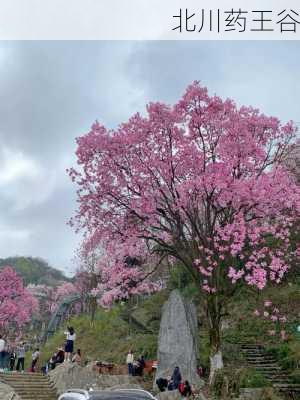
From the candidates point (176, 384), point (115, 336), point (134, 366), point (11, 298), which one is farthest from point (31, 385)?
point (11, 298)

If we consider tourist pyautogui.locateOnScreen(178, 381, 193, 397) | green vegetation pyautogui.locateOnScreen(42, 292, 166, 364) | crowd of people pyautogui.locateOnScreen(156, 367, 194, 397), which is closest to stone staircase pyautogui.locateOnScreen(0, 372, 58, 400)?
green vegetation pyautogui.locateOnScreen(42, 292, 166, 364)

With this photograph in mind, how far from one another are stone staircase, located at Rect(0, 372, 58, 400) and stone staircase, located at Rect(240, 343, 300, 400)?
25.7 ft

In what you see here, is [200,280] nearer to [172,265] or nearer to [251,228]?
[251,228]

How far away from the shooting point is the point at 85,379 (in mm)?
16422

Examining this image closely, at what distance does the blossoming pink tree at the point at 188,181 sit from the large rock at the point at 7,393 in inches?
203

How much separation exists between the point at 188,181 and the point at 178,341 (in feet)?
21.3

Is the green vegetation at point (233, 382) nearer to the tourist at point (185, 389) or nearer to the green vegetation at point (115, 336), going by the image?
the tourist at point (185, 389)

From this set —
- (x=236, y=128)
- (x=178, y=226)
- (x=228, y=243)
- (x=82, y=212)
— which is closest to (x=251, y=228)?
(x=228, y=243)

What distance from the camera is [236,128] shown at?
15.3 metres

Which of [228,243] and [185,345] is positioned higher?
[228,243]

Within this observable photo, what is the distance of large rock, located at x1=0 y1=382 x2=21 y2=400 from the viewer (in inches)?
593

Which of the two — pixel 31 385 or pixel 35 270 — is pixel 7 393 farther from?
pixel 35 270

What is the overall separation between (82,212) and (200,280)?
16.1 feet

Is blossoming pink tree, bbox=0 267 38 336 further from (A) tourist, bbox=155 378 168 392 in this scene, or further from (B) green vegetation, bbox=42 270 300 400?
(A) tourist, bbox=155 378 168 392
